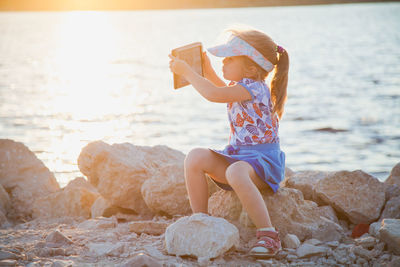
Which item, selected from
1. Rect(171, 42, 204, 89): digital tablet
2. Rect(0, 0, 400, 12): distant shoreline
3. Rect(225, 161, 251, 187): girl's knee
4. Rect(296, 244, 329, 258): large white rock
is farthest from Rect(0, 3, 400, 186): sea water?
Rect(0, 0, 400, 12): distant shoreline

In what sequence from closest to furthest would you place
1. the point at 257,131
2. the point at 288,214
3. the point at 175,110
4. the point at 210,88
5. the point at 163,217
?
the point at 210,88, the point at 257,131, the point at 288,214, the point at 163,217, the point at 175,110

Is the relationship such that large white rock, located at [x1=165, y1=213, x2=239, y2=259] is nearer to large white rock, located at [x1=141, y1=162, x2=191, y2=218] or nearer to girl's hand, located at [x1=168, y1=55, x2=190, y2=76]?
girl's hand, located at [x1=168, y1=55, x2=190, y2=76]

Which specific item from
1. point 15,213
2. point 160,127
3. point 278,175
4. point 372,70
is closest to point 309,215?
point 278,175

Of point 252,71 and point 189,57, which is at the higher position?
point 189,57

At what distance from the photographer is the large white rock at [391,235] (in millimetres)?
3621

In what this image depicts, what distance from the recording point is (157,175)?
480 cm

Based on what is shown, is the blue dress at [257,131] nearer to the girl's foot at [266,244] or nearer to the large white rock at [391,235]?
the girl's foot at [266,244]

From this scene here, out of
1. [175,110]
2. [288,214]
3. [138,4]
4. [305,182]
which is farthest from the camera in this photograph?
[138,4]

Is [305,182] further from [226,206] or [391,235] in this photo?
[391,235]

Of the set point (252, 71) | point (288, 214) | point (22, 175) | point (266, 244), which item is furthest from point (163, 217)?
point (22, 175)

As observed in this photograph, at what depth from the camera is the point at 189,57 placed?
13.2 feet

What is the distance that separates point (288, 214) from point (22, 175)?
3.08 meters

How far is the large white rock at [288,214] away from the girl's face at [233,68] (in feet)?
2.73

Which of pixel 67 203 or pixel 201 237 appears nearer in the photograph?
pixel 201 237
